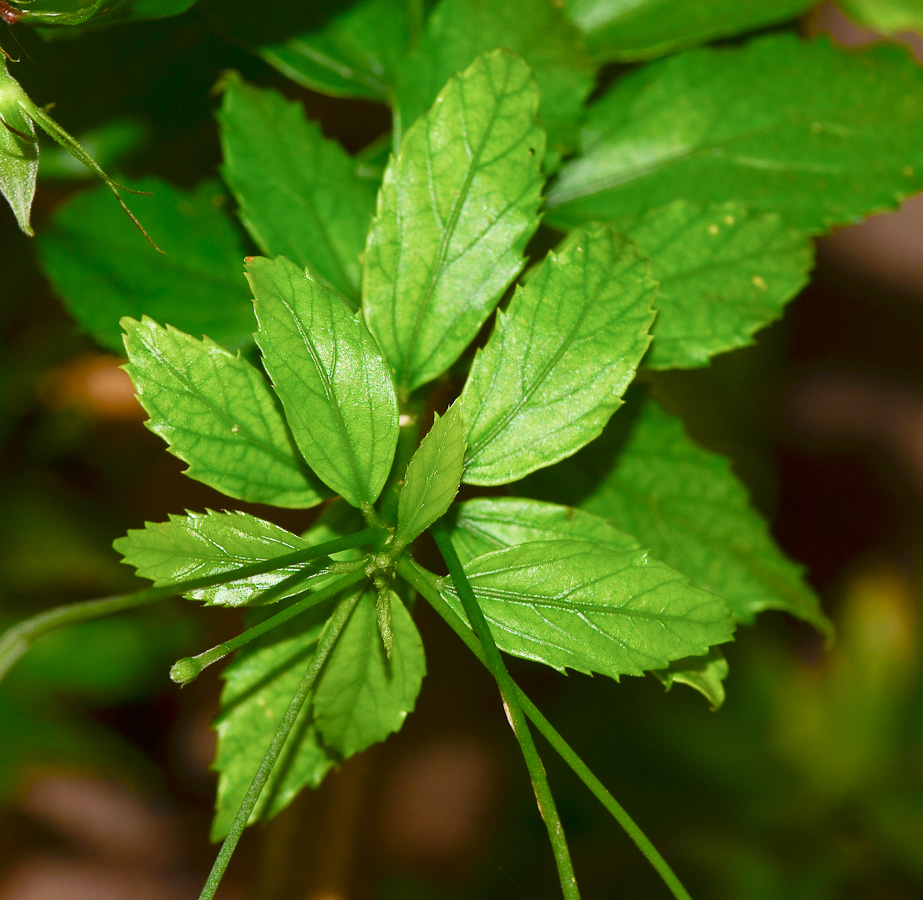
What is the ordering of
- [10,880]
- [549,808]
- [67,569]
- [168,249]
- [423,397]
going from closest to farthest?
[549,808] < [423,397] < [168,249] < [67,569] < [10,880]

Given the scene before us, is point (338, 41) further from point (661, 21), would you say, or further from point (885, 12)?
point (885, 12)

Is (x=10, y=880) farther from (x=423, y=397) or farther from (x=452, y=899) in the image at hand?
(x=423, y=397)

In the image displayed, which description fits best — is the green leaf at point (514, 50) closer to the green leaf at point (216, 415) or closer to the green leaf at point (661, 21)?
the green leaf at point (661, 21)

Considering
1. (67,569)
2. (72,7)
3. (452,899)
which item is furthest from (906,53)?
(452,899)

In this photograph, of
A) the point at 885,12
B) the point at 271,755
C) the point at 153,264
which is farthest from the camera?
the point at 885,12

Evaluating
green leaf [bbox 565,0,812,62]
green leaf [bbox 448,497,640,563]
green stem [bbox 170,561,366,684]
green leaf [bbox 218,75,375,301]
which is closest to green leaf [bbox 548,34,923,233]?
green leaf [bbox 565,0,812,62]

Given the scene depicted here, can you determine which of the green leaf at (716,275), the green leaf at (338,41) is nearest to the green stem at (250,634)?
the green leaf at (716,275)

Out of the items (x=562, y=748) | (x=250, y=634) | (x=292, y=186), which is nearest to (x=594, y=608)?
(x=562, y=748)
